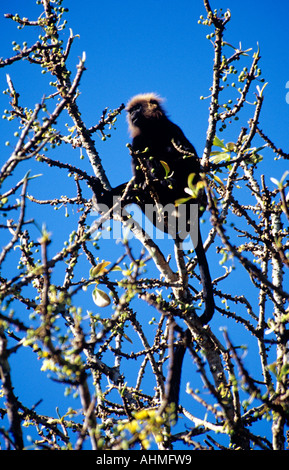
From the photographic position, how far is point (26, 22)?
10.1 feet

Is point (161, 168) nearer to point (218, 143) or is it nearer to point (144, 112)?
point (218, 143)

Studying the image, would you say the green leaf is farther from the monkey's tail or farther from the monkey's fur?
the monkey's tail

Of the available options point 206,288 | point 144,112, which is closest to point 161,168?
point 144,112

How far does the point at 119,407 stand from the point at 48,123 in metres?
2.21

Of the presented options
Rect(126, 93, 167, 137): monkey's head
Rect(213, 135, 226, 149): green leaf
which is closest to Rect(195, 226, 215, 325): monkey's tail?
Rect(213, 135, 226, 149): green leaf

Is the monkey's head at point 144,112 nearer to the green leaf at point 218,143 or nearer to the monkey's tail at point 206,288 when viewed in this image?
the green leaf at point 218,143

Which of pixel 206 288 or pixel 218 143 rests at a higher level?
pixel 218 143

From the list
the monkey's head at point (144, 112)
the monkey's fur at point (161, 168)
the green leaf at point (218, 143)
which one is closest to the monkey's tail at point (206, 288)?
the monkey's fur at point (161, 168)

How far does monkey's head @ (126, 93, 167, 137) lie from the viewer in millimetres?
4961

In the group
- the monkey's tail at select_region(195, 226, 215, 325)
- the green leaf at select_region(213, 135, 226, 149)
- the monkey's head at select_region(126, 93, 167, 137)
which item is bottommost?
the monkey's tail at select_region(195, 226, 215, 325)

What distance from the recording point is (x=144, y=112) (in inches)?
203

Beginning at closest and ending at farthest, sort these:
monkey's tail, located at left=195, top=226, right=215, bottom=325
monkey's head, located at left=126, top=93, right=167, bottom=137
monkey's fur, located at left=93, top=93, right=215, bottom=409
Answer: monkey's fur, located at left=93, top=93, right=215, bottom=409 < monkey's tail, located at left=195, top=226, right=215, bottom=325 < monkey's head, located at left=126, top=93, right=167, bottom=137

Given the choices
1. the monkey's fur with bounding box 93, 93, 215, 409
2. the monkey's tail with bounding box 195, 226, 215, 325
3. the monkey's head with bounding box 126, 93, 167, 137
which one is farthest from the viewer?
the monkey's head with bounding box 126, 93, 167, 137

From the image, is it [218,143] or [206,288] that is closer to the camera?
[218,143]
